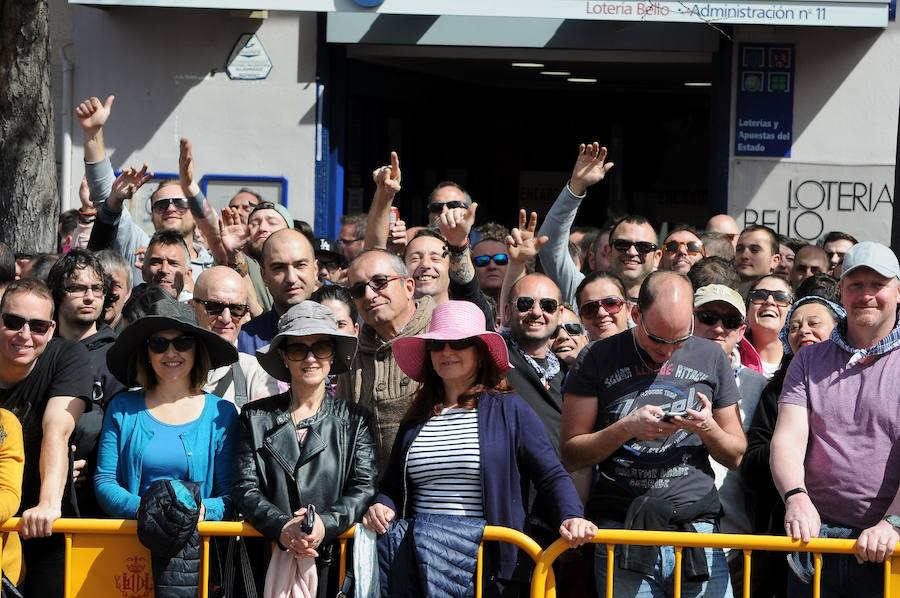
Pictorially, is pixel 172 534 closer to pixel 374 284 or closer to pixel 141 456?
pixel 141 456

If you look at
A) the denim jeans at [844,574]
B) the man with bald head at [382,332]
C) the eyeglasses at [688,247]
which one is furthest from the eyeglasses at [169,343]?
the eyeglasses at [688,247]

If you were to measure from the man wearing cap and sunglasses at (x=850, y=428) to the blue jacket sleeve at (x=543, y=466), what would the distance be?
82 centimetres

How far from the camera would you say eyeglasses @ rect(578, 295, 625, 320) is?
6246 mm

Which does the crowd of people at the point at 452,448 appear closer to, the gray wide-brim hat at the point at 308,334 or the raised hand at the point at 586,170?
the gray wide-brim hat at the point at 308,334

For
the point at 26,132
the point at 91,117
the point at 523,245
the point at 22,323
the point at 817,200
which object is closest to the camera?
→ the point at 22,323

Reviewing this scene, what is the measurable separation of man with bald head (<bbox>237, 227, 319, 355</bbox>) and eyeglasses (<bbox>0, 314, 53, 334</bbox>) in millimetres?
1410

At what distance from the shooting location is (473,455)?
15.9ft

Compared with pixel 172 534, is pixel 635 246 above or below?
above

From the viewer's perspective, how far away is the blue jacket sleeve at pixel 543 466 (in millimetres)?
4738

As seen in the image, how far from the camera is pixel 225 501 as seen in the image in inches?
195

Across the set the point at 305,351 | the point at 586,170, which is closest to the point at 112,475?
the point at 305,351

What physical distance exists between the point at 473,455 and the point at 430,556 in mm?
413

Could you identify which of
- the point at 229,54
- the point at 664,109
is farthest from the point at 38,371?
the point at 664,109

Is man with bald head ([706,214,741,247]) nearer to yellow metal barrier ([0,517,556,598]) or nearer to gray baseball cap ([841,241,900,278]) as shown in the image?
gray baseball cap ([841,241,900,278])
